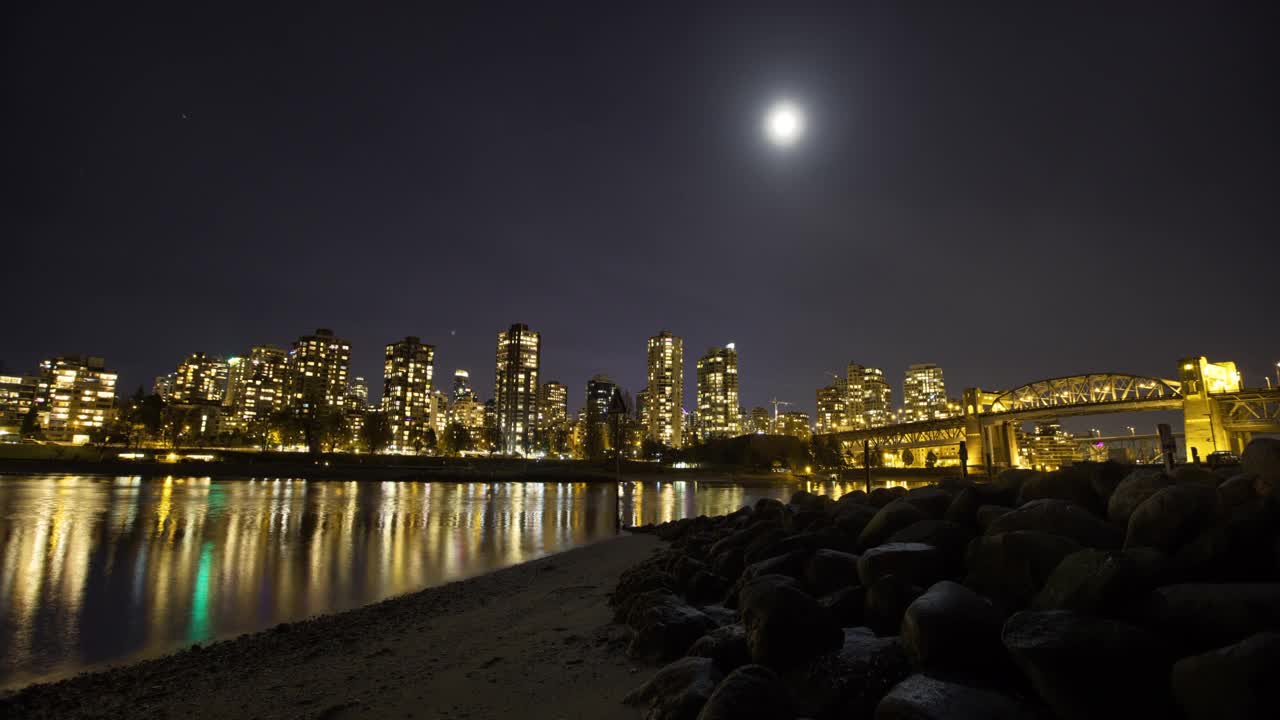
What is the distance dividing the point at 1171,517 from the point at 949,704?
360 cm

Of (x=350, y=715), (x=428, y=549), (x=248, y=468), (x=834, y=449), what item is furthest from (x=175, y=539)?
(x=834, y=449)

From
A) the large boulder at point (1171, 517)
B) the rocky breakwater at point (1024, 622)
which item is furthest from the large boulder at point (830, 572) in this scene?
the large boulder at point (1171, 517)

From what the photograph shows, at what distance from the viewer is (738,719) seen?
16.0ft

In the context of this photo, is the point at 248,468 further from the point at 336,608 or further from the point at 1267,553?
the point at 1267,553

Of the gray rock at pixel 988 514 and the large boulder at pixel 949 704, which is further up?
the gray rock at pixel 988 514

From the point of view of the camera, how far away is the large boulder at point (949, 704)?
14.9 feet

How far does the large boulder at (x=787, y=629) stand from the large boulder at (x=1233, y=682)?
2.76m

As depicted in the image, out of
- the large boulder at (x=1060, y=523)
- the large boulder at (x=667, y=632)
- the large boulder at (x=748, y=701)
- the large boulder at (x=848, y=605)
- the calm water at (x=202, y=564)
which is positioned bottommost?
the calm water at (x=202, y=564)

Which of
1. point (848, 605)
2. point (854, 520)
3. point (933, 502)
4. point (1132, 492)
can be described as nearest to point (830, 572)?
point (848, 605)

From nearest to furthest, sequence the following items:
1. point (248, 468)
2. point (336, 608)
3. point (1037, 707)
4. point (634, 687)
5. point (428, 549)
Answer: point (1037, 707), point (634, 687), point (336, 608), point (428, 549), point (248, 468)

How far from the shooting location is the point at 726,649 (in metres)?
6.71

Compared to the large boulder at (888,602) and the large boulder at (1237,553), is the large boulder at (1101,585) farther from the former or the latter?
the large boulder at (888,602)

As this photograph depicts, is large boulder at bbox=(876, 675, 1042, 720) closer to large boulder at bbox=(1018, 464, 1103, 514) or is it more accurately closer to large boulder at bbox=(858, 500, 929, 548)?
large boulder at bbox=(858, 500, 929, 548)

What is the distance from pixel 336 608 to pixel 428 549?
1037 cm
